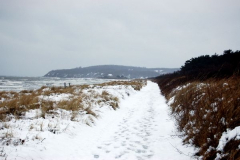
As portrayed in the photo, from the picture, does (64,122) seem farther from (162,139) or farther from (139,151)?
(162,139)

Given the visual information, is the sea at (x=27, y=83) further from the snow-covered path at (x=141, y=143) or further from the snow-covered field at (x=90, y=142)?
the snow-covered path at (x=141, y=143)

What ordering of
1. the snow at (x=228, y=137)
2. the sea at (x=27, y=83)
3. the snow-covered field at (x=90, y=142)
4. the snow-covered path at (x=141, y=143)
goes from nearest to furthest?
the snow at (x=228, y=137) < the snow-covered field at (x=90, y=142) < the snow-covered path at (x=141, y=143) < the sea at (x=27, y=83)

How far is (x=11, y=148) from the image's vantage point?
2.74 metres

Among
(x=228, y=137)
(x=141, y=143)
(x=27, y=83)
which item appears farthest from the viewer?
(x=27, y=83)

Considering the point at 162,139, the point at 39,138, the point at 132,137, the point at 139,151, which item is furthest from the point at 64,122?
the point at 162,139

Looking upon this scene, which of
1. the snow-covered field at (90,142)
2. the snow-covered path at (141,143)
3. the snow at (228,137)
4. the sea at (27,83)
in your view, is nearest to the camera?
the snow at (228,137)

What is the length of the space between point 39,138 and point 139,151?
2.32 metres

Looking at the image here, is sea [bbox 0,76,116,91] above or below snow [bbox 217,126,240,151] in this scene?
below

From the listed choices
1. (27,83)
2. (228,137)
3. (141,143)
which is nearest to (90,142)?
(141,143)

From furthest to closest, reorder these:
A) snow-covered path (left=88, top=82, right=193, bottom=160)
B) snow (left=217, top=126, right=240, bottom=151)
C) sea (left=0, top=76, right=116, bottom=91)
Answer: sea (left=0, top=76, right=116, bottom=91) < snow-covered path (left=88, top=82, right=193, bottom=160) < snow (left=217, top=126, right=240, bottom=151)

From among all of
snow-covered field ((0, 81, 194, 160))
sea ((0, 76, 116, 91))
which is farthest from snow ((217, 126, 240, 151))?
sea ((0, 76, 116, 91))

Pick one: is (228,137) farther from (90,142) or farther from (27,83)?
(27,83)

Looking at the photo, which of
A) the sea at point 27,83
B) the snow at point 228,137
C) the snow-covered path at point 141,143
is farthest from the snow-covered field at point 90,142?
the sea at point 27,83

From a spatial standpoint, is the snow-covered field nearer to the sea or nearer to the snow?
the snow
